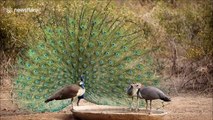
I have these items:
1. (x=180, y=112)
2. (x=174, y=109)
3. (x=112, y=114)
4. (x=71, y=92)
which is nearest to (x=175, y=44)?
(x=174, y=109)

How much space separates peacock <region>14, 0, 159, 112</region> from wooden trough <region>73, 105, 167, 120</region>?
67 cm

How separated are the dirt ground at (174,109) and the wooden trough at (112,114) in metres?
0.47

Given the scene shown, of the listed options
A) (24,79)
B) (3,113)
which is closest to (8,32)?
(3,113)

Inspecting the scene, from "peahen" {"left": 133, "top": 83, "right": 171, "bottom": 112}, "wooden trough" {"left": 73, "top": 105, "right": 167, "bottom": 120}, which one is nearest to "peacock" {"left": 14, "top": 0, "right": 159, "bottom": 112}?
"wooden trough" {"left": 73, "top": 105, "right": 167, "bottom": 120}

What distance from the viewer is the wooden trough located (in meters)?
8.38

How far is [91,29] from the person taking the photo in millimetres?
10273

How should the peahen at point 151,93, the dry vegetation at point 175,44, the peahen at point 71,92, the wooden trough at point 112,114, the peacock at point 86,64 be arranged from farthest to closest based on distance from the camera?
1. the dry vegetation at point 175,44
2. the peacock at point 86,64
3. the peahen at point 71,92
4. the peahen at point 151,93
5. the wooden trough at point 112,114

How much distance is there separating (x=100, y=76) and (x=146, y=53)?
929 mm

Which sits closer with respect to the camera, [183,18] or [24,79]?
[24,79]

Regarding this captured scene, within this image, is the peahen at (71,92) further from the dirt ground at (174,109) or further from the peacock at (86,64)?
the peacock at (86,64)

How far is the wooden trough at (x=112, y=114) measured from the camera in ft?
27.5

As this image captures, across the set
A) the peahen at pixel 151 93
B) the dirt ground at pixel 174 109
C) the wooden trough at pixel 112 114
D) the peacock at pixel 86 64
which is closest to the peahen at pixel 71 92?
the wooden trough at pixel 112 114

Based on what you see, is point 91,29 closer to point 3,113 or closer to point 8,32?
point 3,113

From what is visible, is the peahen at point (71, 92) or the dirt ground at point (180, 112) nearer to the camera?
the peahen at point (71, 92)
